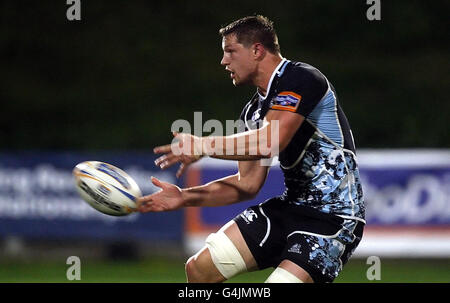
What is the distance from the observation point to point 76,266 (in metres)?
9.90

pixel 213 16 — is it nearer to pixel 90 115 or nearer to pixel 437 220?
pixel 90 115

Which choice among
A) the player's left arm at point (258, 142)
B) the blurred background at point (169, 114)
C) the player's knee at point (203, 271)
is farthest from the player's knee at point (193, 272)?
the blurred background at point (169, 114)

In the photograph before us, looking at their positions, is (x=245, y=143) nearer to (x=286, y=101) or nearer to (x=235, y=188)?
(x=286, y=101)

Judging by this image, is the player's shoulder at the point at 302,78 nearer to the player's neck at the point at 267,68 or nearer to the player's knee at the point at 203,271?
the player's neck at the point at 267,68

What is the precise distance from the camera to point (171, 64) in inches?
645

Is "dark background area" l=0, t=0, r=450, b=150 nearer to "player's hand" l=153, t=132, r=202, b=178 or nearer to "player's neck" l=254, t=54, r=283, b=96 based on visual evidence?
"player's neck" l=254, t=54, r=283, b=96

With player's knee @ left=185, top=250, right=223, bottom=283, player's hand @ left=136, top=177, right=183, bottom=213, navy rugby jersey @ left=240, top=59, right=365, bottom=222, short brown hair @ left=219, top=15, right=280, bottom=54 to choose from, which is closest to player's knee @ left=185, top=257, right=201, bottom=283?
player's knee @ left=185, top=250, right=223, bottom=283

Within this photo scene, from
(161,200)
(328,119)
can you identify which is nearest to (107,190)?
(161,200)

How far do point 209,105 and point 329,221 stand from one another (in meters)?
10.4

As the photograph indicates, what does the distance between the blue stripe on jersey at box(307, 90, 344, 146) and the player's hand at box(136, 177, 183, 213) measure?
3.15ft

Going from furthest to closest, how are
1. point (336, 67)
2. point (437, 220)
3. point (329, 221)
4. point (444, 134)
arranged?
point (336, 67) < point (444, 134) < point (437, 220) < point (329, 221)

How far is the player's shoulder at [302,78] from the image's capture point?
183 inches

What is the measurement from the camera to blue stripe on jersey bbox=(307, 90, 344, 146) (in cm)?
475

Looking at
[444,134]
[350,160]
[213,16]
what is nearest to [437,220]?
[444,134]
